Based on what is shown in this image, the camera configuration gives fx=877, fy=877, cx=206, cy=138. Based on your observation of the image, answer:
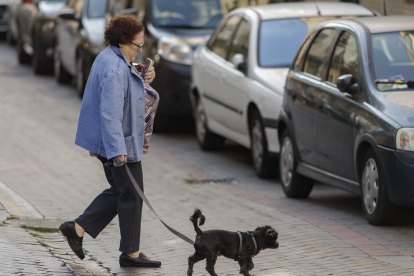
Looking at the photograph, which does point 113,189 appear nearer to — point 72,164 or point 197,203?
Result: point 197,203

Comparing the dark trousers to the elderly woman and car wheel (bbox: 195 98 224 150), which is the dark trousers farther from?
car wheel (bbox: 195 98 224 150)

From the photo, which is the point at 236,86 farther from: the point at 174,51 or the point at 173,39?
the point at 173,39

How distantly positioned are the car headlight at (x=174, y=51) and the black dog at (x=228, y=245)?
7136 mm

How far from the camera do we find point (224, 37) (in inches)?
442

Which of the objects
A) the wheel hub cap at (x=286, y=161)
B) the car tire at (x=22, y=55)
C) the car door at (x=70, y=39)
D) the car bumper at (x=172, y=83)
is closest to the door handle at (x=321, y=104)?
the wheel hub cap at (x=286, y=161)

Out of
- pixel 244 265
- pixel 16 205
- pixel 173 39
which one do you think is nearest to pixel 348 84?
pixel 244 265

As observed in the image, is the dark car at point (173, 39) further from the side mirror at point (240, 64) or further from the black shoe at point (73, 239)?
the black shoe at point (73, 239)

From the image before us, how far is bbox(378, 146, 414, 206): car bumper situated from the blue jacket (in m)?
2.13

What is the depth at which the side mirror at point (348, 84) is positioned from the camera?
7609 mm

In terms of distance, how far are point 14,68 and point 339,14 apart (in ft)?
38.2

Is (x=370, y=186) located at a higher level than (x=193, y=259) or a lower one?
lower

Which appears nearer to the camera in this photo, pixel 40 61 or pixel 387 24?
pixel 387 24

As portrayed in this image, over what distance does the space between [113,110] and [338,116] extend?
283cm

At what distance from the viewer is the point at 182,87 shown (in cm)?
1243
